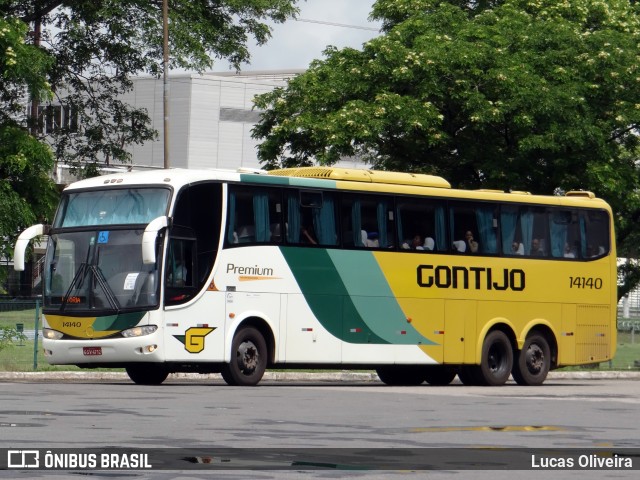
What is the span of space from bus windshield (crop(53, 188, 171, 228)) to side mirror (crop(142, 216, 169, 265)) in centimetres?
63

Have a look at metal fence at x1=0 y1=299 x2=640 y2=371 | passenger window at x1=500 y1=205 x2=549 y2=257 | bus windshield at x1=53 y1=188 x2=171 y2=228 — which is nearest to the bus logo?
bus windshield at x1=53 y1=188 x2=171 y2=228

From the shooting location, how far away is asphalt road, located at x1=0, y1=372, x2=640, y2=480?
10.6 metres

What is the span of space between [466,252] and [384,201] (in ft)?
6.95

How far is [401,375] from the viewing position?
29.1m

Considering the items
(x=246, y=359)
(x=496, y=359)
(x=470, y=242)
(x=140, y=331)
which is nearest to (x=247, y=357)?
(x=246, y=359)

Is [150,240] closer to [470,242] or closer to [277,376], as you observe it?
[470,242]

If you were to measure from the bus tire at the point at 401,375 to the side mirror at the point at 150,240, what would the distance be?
24.4 ft

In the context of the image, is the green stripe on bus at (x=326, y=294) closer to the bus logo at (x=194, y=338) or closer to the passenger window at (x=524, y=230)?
the bus logo at (x=194, y=338)

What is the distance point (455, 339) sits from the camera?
27766mm

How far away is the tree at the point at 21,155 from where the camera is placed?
95.0ft

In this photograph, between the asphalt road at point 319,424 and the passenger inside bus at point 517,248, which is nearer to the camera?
the asphalt road at point 319,424

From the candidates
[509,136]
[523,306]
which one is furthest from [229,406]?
[509,136]

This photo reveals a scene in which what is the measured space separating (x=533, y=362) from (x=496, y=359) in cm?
80

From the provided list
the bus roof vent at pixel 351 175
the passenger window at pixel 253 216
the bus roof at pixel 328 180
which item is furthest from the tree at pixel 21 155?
the passenger window at pixel 253 216
